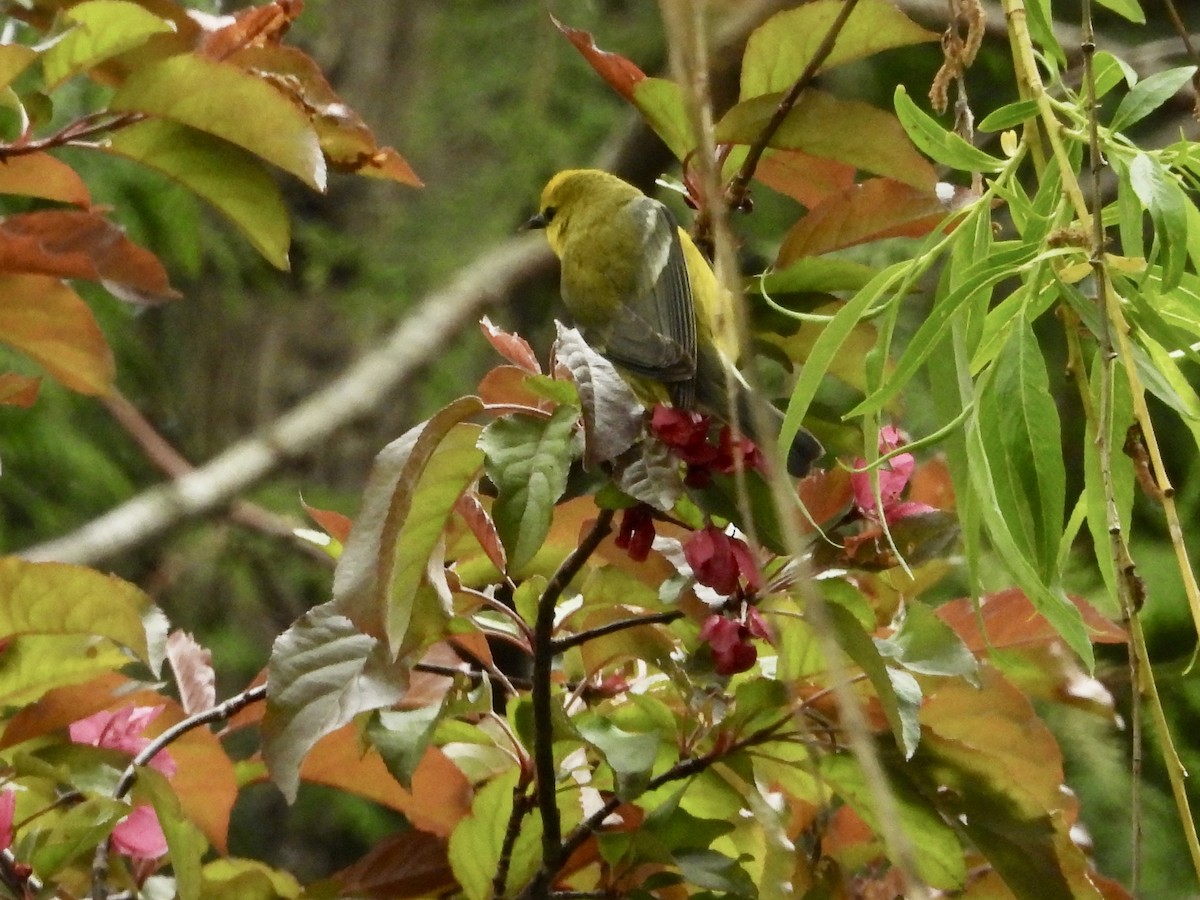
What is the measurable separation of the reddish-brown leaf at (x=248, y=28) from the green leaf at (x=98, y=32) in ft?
0.23

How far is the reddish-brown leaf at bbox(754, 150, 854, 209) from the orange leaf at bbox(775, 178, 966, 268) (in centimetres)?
6

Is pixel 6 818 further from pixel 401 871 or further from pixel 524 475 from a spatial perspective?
pixel 524 475

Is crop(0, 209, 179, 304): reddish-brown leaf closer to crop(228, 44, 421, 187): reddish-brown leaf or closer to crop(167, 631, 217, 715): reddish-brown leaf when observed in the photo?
crop(228, 44, 421, 187): reddish-brown leaf

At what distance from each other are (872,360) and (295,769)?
350 mm

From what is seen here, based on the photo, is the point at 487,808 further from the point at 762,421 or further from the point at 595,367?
the point at 762,421

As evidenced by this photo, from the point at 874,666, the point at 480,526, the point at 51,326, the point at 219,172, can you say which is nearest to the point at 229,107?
the point at 219,172

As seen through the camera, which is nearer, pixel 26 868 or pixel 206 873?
pixel 26 868

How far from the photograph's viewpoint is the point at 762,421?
38 centimetres

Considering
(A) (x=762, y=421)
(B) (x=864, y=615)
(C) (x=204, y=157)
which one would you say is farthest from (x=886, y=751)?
(C) (x=204, y=157)

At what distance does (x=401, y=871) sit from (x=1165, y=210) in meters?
0.60

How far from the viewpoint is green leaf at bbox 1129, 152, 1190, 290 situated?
517 mm

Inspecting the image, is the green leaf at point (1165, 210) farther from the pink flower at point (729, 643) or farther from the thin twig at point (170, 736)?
the thin twig at point (170, 736)

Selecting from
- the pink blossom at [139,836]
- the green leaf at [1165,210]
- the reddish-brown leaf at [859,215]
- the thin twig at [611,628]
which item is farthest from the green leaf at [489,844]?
the green leaf at [1165,210]

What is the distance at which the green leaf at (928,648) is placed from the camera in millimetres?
729
